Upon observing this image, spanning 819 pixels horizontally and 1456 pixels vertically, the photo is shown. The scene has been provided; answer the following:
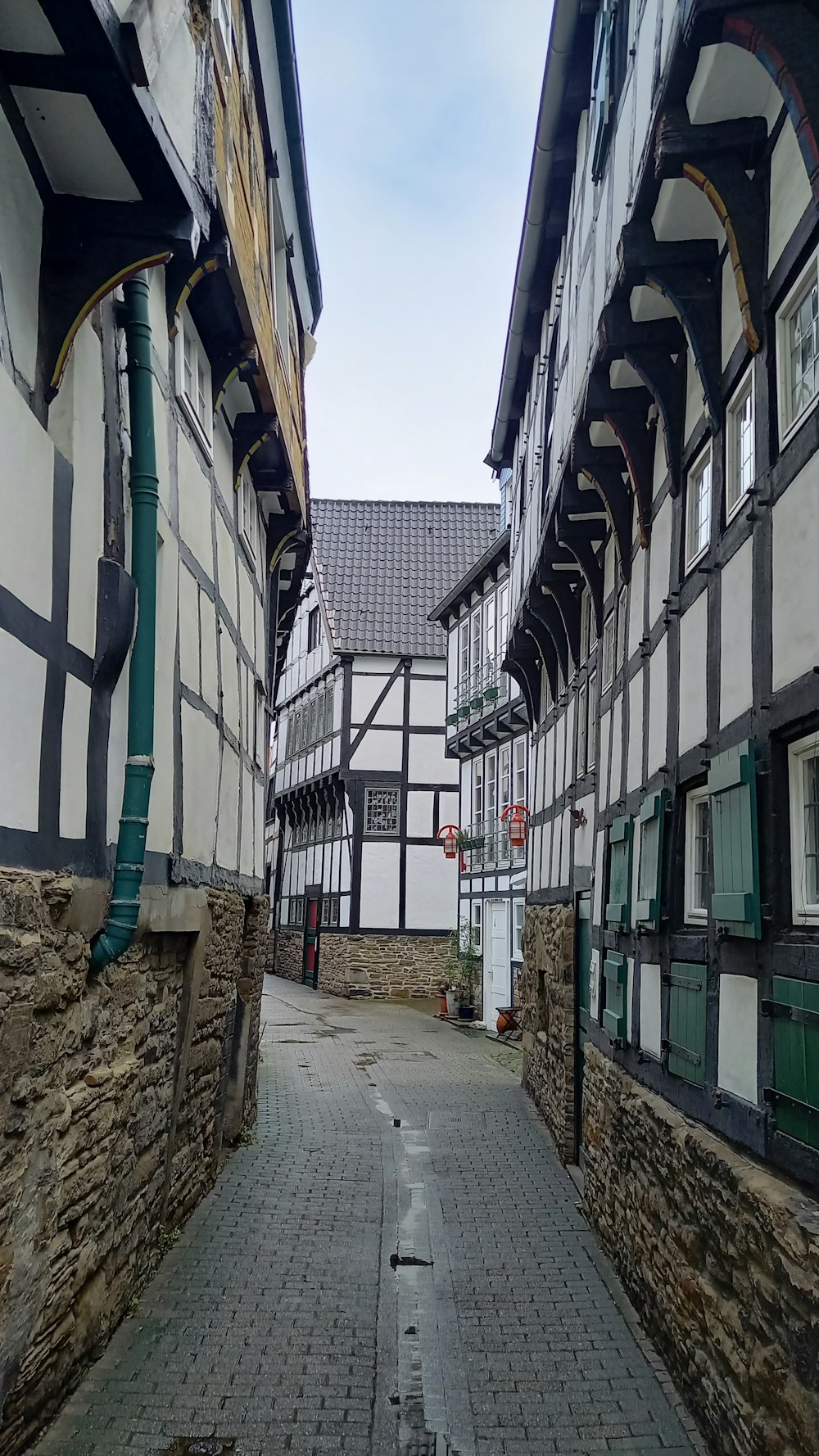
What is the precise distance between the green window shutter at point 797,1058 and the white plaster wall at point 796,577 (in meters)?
1.17

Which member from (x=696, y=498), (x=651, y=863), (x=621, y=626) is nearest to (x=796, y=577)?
(x=696, y=498)

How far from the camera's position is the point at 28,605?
410 cm

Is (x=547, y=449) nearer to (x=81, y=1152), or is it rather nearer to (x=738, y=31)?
(x=738, y=31)

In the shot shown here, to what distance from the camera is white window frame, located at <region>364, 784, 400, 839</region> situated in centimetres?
2639

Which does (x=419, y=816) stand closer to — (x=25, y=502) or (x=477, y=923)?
(x=477, y=923)

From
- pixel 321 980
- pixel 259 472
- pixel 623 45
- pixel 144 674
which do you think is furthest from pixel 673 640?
pixel 321 980

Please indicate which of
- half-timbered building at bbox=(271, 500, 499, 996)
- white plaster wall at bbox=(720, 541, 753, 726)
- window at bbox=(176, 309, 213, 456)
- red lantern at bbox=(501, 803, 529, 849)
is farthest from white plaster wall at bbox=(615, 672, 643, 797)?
half-timbered building at bbox=(271, 500, 499, 996)

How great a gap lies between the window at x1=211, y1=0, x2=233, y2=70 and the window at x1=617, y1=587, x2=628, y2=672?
440 cm

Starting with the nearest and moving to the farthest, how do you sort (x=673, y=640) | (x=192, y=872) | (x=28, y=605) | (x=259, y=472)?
(x=28, y=605) → (x=673, y=640) → (x=192, y=872) → (x=259, y=472)

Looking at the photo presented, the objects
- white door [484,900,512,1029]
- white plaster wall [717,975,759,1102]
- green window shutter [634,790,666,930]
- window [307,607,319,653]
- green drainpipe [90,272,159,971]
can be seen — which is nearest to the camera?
white plaster wall [717,975,759,1102]

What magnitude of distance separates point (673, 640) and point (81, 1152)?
405 centimetres

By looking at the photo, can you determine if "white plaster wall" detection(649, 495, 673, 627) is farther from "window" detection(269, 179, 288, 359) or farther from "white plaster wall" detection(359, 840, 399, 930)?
"white plaster wall" detection(359, 840, 399, 930)

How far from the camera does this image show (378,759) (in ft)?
87.2

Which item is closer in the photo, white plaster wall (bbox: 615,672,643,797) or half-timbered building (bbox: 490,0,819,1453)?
half-timbered building (bbox: 490,0,819,1453)
